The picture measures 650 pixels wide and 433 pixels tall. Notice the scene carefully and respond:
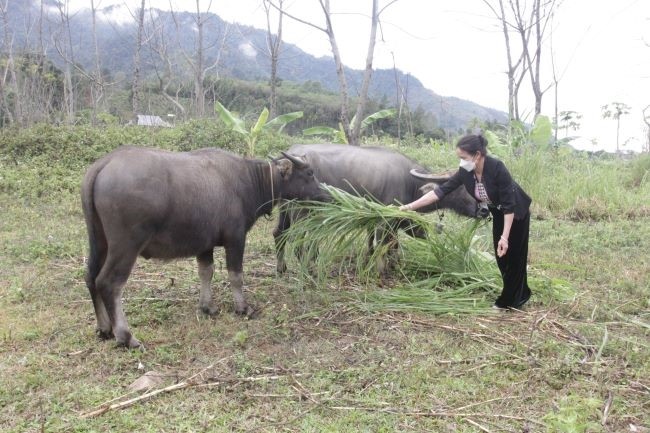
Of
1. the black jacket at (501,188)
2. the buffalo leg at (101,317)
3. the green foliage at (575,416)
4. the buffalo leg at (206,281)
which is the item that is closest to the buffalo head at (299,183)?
the buffalo leg at (206,281)

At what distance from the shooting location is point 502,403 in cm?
338

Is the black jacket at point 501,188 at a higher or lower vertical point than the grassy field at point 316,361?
higher

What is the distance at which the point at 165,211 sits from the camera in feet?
13.5

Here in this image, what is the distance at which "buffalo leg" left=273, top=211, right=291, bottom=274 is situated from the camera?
5.42 m

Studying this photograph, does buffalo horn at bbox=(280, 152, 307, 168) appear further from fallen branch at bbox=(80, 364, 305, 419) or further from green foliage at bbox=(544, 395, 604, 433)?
green foliage at bbox=(544, 395, 604, 433)

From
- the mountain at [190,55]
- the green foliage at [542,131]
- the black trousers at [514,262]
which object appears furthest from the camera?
the mountain at [190,55]

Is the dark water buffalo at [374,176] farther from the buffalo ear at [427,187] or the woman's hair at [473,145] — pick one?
the woman's hair at [473,145]

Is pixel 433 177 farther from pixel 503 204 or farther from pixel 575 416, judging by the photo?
pixel 575 416

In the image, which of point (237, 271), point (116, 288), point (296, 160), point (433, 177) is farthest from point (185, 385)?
point (433, 177)

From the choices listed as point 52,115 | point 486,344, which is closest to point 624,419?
point 486,344

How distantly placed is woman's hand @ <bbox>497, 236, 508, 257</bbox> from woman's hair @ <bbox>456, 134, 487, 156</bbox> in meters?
0.69

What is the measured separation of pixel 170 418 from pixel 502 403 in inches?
75.4

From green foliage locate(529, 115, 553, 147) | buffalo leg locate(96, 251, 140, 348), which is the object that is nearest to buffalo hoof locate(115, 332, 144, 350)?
buffalo leg locate(96, 251, 140, 348)

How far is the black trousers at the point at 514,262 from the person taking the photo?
459cm
